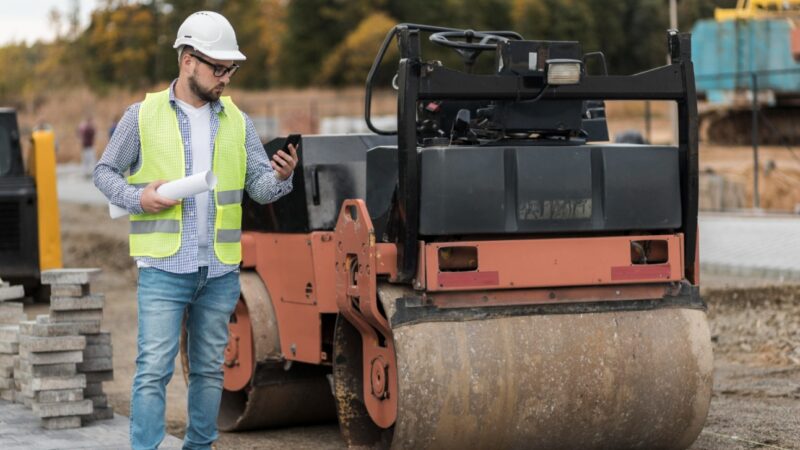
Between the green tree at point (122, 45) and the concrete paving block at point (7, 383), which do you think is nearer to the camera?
the concrete paving block at point (7, 383)

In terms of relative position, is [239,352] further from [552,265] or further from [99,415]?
[552,265]

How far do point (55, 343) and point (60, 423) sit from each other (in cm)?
41

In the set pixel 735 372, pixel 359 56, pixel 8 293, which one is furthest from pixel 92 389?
pixel 359 56

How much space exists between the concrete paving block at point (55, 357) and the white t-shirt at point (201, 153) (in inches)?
74.2

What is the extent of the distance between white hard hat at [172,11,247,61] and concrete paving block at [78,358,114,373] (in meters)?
2.40

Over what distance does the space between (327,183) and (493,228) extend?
53.0 inches

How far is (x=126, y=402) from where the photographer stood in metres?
8.82

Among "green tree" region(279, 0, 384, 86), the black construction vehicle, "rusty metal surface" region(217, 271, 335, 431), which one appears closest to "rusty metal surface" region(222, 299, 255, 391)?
"rusty metal surface" region(217, 271, 335, 431)

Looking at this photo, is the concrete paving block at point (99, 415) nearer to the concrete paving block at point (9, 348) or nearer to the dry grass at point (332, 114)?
the concrete paving block at point (9, 348)

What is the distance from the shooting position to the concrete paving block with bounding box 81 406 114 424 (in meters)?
7.46

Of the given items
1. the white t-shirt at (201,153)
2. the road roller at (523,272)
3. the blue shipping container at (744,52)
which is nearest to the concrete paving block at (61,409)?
the road roller at (523,272)

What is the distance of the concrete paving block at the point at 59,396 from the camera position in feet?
23.9

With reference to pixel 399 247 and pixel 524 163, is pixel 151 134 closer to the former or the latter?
pixel 399 247

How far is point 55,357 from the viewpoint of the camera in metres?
7.30
